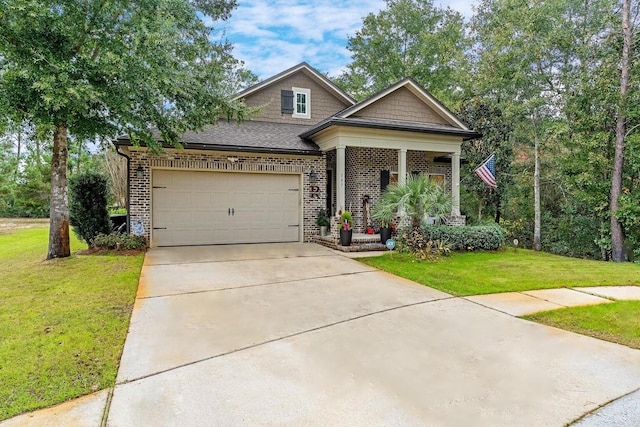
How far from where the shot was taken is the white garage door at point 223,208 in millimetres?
10973

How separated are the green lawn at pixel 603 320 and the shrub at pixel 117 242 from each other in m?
9.05

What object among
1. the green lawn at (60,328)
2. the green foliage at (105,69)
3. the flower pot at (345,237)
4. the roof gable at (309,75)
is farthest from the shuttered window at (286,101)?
the green lawn at (60,328)

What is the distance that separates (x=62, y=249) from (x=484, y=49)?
16734 mm

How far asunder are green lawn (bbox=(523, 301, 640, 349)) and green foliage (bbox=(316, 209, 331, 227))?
7.82m

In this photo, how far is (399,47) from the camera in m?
26.5

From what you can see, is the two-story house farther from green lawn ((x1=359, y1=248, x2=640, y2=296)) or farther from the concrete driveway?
the concrete driveway

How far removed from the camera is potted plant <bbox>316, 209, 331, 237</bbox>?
12.2m

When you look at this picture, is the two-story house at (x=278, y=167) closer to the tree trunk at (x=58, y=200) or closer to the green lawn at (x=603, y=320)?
the tree trunk at (x=58, y=200)

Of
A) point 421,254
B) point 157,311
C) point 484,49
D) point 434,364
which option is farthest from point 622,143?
point 157,311

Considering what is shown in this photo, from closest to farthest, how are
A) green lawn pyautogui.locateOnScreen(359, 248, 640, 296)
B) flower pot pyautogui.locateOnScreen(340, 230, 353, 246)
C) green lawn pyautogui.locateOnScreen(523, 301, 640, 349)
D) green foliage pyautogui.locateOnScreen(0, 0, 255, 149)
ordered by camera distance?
green lawn pyautogui.locateOnScreen(523, 301, 640, 349) → green lawn pyautogui.locateOnScreen(359, 248, 640, 296) → green foliage pyautogui.locateOnScreen(0, 0, 255, 149) → flower pot pyautogui.locateOnScreen(340, 230, 353, 246)

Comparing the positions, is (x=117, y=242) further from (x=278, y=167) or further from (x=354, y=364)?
(x=354, y=364)

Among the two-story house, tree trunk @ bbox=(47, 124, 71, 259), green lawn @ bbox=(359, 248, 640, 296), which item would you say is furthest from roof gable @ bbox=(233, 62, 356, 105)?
green lawn @ bbox=(359, 248, 640, 296)

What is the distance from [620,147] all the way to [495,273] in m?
7.98

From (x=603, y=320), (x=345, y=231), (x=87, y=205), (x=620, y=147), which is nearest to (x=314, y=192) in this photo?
(x=345, y=231)
